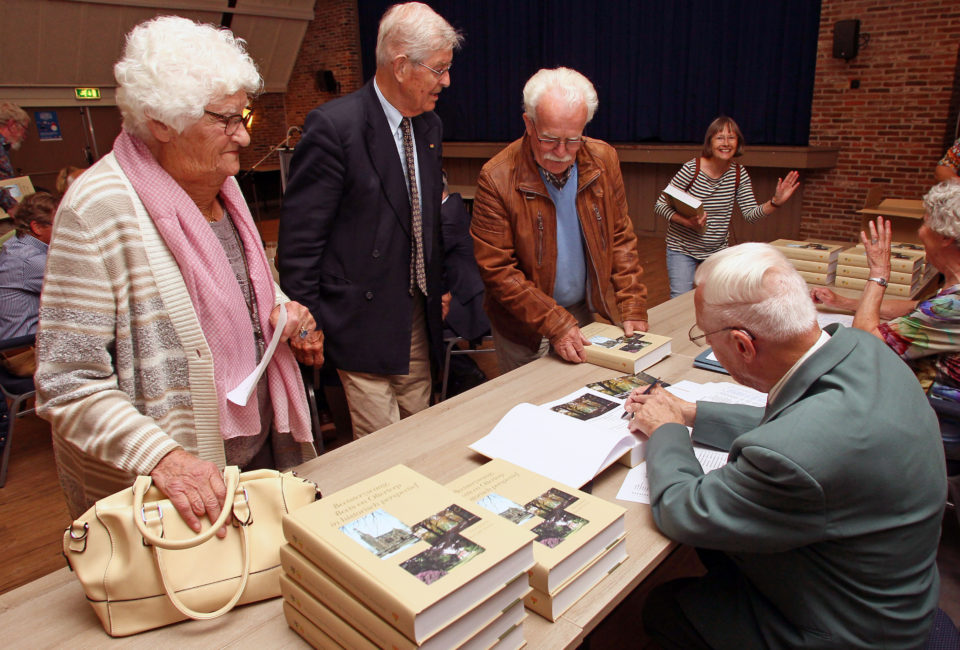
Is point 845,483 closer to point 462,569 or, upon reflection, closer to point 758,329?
point 758,329

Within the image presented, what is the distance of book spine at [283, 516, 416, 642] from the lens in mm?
896

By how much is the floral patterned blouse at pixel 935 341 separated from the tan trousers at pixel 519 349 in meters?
1.07

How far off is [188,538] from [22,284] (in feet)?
10.2

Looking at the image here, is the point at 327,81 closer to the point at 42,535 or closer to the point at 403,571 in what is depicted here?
the point at 42,535

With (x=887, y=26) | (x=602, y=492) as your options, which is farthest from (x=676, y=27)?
(x=602, y=492)

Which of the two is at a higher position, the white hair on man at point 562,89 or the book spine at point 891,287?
the white hair on man at point 562,89

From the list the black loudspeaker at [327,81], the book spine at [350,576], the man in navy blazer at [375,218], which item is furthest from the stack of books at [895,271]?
the black loudspeaker at [327,81]

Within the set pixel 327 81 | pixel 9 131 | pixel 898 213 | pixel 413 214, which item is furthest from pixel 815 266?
pixel 327 81

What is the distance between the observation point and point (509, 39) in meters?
10.3

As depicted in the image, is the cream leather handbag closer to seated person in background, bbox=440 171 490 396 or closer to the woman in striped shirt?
seated person in background, bbox=440 171 490 396

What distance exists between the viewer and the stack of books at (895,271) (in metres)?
3.07

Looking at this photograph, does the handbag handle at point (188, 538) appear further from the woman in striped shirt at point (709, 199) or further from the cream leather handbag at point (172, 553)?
the woman in striped shirt at point (709, 199)

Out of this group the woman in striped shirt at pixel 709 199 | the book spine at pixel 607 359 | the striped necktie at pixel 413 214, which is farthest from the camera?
the woman in striped shirt at pixel 709 199

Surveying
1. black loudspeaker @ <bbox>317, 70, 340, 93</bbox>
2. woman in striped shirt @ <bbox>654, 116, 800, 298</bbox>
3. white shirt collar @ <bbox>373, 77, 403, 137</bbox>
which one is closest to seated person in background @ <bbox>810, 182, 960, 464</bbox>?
woman in striped shirt @ <bbox>654, 116, 800, 298</bbox>
